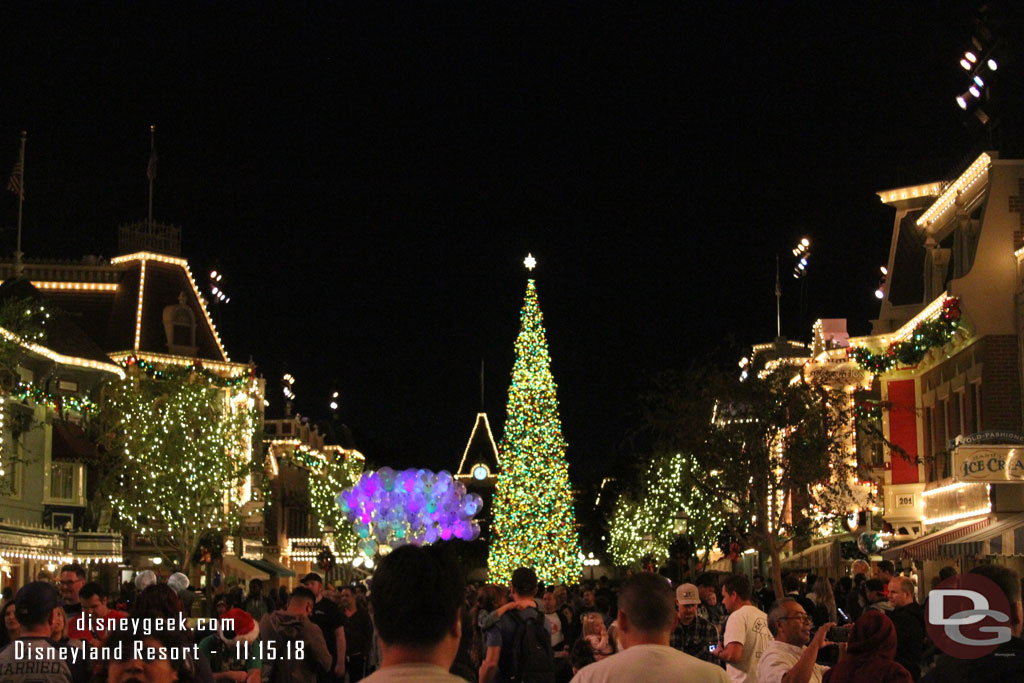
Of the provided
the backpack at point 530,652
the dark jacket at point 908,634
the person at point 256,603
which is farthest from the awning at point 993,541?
the backpack at point 530,652

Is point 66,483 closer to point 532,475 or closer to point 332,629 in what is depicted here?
point 532,475

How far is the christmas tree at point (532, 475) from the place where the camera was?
58.2 m

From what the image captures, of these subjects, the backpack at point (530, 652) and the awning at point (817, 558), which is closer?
the backpack at point (530, 652)

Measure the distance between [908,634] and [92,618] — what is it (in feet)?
21.2

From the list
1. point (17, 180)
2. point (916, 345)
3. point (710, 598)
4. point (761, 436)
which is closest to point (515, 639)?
point (710, 598)

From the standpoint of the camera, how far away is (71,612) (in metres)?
12.2

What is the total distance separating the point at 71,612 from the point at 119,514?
1551 inches

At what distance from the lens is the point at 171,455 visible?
47.5 meters

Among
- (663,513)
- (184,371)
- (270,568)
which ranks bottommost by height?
(270,568)

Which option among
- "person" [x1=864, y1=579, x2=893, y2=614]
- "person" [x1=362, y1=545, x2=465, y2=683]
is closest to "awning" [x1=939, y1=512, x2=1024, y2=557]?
A: "person" [x1=864, y1=579, x2=893, y2=614]

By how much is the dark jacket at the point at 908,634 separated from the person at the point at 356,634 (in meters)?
8.58

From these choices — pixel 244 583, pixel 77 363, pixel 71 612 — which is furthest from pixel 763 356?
pixel 71 612

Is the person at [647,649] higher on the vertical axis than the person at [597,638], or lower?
higher

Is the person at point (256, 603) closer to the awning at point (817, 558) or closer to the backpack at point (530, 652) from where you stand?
the backpack at point (530, 652)
